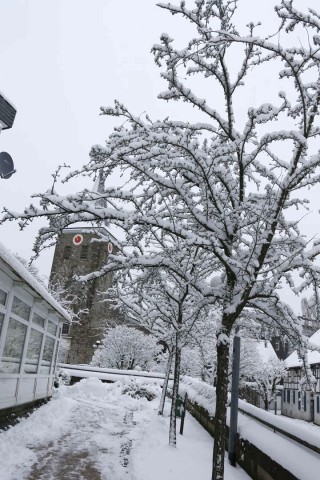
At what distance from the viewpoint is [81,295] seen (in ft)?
129

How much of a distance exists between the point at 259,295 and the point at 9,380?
685 centimetres

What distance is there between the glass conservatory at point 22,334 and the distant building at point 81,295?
25.1 m

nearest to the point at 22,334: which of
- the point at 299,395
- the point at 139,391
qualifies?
the point at 139,391

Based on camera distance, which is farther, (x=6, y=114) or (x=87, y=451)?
(x=87, y=451)

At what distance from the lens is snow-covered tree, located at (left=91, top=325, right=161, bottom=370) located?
29656mm

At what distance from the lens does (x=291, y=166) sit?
193 inches

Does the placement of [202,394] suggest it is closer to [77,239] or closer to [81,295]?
[81,295]

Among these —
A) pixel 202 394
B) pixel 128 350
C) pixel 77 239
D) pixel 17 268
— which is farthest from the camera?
pixel 77 239

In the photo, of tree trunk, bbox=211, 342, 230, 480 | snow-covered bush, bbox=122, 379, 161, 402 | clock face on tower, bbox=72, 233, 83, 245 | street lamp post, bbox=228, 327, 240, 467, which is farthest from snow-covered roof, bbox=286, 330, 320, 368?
clock face on tower, bbox=72, 233, 83, 245

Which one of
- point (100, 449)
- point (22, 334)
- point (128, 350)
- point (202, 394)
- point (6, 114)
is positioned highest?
point (6, 114)

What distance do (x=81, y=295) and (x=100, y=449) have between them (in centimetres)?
3167

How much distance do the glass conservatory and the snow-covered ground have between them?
824 millimetres

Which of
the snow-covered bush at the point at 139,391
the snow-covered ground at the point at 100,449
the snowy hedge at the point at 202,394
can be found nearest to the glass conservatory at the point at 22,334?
the snow-covered ground at the point at 100,449

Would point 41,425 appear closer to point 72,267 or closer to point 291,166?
point 291,166
